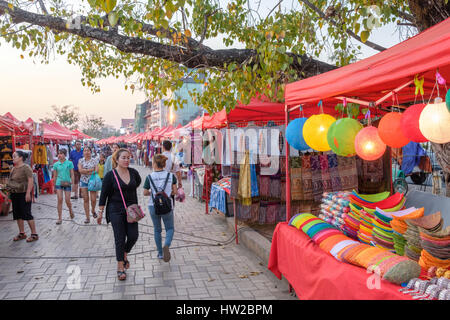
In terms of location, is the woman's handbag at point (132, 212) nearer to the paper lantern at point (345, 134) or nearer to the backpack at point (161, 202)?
the backpack at point (161, 202)

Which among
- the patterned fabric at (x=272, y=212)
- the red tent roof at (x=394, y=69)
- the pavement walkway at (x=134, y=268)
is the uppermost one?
the red tent roof at (x=394, y=69)

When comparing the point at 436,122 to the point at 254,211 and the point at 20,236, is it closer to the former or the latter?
the point at 254,211

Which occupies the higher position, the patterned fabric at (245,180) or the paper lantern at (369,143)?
the paper lantern at (369,143)

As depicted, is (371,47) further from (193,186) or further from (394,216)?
(193,186)

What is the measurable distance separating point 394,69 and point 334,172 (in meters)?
3.74

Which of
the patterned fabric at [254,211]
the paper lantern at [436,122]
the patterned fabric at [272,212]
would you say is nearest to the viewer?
the paper lantern at [436,122]

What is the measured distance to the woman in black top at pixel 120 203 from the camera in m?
4.49

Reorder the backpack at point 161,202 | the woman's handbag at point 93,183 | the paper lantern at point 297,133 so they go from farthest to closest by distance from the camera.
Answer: the woman's handbag at point 93,183
the backpack at point 161,202
the paper lantern at point 297,133

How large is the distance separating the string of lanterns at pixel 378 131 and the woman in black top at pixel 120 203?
7.89ft

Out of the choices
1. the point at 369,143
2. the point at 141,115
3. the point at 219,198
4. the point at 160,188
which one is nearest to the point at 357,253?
the point at 369,143

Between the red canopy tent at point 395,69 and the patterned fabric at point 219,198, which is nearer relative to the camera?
the red canopy tent at point 395,69

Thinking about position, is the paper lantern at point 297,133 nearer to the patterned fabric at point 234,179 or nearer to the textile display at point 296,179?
the textile display at point 296,179

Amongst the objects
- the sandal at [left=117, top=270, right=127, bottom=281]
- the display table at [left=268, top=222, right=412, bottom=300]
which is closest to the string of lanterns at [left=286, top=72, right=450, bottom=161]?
the display table at [left=268, top=222, right=412, bottom=300]

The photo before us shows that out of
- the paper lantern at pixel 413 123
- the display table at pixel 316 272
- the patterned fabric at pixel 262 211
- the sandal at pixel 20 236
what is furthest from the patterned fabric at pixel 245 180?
the sandal at pixel 20 236
